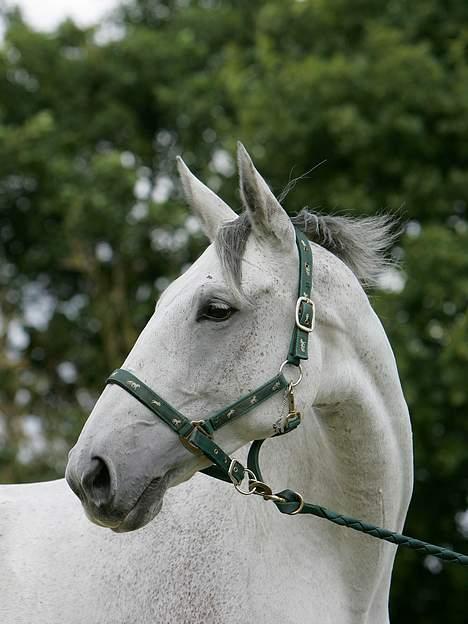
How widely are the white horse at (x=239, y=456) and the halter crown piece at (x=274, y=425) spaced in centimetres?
3

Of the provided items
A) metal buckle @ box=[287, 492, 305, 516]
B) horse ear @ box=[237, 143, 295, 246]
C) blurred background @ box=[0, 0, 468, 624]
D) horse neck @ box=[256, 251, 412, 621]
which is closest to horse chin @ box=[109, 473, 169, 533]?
metal buckle @ box=[287, 492, 305, 516]

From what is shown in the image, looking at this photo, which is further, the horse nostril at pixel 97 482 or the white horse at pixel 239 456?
the white horse at pixel 239 456

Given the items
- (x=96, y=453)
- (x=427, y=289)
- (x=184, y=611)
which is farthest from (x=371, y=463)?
(x=427, y=289)

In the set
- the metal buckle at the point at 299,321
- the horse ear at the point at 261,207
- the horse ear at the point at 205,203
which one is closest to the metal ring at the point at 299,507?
the metal buckle at the point at 299,321

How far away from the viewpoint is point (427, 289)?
10047 mm

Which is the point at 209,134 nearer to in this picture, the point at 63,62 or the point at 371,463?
the point at 63,62

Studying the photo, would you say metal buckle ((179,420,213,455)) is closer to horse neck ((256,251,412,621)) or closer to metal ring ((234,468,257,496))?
metal ring ((234,468,257,496))

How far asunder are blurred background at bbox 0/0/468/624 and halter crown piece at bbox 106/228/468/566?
6.16m

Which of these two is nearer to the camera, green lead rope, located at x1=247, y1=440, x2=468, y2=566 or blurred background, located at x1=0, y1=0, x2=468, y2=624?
green lead rope, located at x1=247, y1=440, x2=468, y2=566

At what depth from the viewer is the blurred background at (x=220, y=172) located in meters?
10.5

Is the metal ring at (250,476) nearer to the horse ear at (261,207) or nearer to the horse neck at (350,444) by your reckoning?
the horse neck at (350,444)

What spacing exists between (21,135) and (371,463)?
11.1 metres

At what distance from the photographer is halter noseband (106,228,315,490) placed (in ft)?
9.73

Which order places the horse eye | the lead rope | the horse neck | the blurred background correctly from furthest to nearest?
the blurred background
the horse neck
the lead rope
the horse eye
